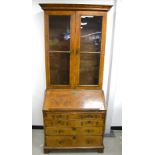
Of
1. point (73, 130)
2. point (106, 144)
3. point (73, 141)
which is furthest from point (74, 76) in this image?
point (106, 144)

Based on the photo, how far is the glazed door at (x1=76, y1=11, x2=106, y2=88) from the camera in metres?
2.62

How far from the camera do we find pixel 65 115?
2.59m

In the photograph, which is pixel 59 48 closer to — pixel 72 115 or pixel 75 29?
pixel 75 29

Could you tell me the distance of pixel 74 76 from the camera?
2.82 metres

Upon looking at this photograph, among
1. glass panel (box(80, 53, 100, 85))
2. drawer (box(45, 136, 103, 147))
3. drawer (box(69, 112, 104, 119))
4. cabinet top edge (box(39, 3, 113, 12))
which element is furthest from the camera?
glass panel (box(80, 53, 100, 85))

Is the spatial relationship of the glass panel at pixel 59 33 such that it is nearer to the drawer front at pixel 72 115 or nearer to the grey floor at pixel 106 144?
the drawer front at pixel 72 115

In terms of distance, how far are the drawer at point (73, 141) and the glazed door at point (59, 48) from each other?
719 mm

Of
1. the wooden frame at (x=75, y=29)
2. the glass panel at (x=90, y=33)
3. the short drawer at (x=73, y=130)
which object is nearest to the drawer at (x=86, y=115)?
the short drawer at (x=73, y=130)

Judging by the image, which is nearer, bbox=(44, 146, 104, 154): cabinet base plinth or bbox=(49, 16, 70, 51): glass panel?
bbox=(49, 16, 70, 51): glass panel

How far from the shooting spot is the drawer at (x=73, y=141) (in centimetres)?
271

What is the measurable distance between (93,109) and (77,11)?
1279 mm

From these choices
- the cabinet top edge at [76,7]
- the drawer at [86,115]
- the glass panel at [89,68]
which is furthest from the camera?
the glass panel at [89,68]

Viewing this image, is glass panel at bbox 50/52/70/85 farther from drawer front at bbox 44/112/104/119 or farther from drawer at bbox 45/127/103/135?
drawer at bbox 45/127/103/135

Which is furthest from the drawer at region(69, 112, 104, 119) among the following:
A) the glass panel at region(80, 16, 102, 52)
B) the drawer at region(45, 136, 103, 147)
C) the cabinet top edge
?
the cabinet top edge
